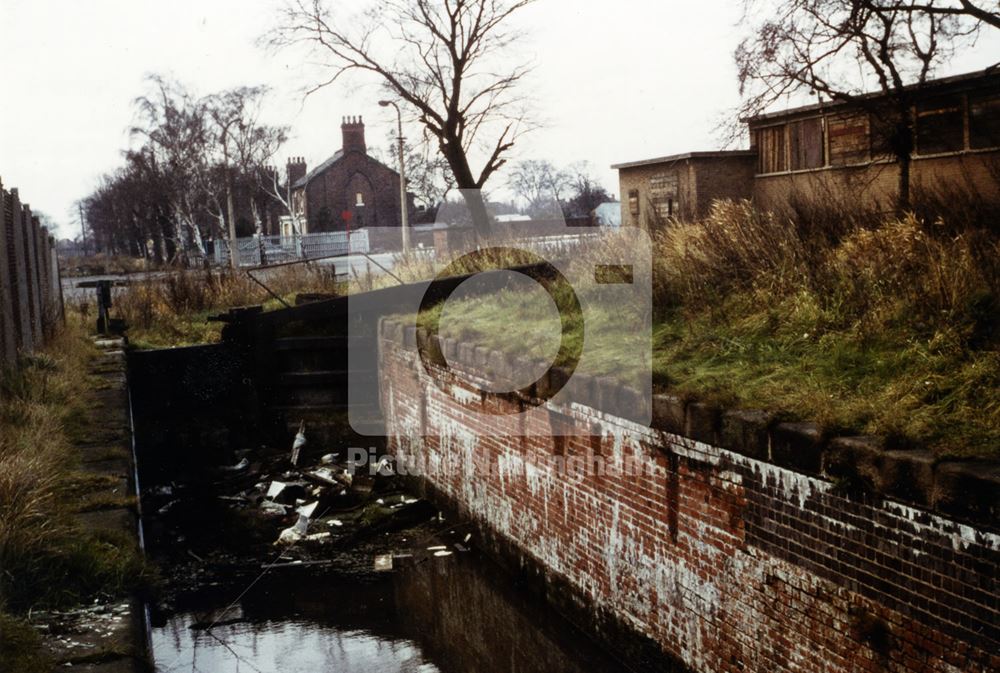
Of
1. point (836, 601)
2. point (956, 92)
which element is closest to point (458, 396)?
point (836, 601)

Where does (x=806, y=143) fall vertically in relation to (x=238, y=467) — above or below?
above

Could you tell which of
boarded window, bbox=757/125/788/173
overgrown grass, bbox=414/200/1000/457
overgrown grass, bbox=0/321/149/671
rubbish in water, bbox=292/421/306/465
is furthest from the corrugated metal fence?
boarded window, bbox=757/125/788/173

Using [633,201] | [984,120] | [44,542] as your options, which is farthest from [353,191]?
[44,542]

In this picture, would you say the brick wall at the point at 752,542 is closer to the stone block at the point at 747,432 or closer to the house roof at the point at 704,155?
the stone block at the point at 747,432

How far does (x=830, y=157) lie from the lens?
73.8ft

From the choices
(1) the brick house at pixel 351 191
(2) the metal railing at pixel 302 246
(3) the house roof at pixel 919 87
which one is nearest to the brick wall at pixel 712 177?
(3) the house roof at pixel 919 87

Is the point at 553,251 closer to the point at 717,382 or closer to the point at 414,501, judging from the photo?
the point at 414,501

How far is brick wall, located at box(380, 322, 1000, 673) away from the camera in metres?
3.44

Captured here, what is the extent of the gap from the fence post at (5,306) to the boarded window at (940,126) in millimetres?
17945

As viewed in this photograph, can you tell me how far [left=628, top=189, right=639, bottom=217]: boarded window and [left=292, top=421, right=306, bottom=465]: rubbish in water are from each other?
1777cm

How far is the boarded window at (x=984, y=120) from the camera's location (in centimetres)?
1809

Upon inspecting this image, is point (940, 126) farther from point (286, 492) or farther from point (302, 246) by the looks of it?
point (302, 246)

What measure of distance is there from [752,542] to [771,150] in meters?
22.4

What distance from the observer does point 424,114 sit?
2275 cm
